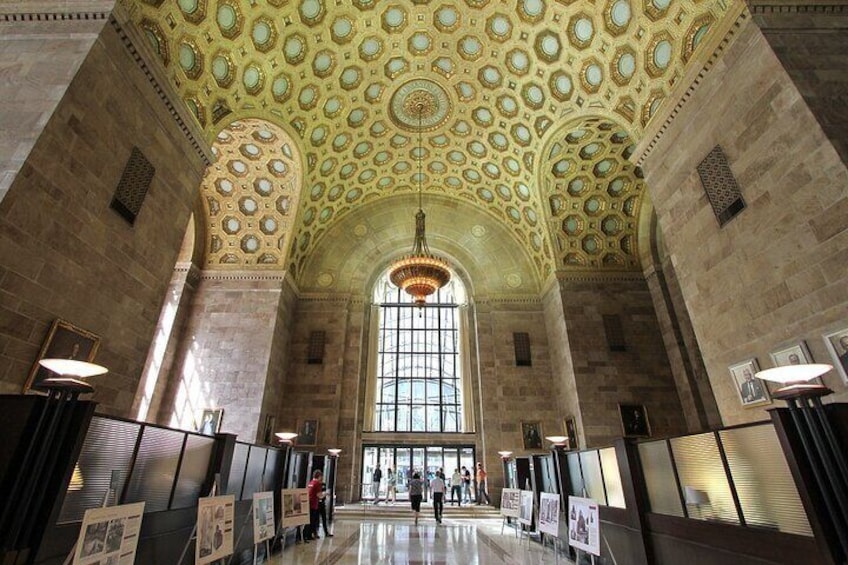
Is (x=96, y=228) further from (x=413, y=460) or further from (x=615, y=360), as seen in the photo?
(x=615, y=360)

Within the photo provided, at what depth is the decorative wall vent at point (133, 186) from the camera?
6.43m

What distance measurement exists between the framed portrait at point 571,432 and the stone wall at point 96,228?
11.4 m

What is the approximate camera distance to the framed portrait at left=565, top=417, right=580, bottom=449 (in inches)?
482

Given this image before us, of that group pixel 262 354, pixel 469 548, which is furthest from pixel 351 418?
pixel 469 548

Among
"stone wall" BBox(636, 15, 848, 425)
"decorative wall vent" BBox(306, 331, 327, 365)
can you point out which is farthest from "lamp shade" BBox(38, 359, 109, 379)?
"decorative wall vent" BBox(306, 331, 327, 365)

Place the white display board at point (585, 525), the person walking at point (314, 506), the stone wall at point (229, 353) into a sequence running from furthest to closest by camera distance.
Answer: the stone wall at point (229, 353) < the person walking at point (314, 506) < the white display board at point (585, 525)

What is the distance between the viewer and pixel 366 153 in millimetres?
14195

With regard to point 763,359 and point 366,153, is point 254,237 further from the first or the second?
point 763,359

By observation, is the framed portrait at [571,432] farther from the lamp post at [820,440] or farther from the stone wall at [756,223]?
the lamp post at [820,440]

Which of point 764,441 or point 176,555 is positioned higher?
point 764,441

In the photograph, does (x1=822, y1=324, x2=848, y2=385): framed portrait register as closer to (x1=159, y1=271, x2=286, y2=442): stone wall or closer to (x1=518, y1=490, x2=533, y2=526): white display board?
(x1=518, y1=490, x2=533, y2=526): white display board

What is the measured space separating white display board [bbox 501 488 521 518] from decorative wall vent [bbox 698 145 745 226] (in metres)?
6.69

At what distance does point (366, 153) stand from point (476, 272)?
634cm

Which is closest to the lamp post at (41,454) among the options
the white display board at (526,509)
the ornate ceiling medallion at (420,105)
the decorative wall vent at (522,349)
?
the white display board at (526,509)
